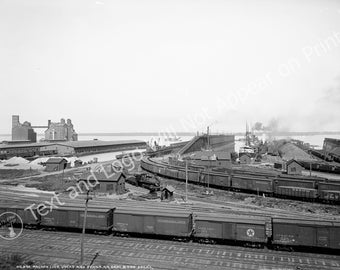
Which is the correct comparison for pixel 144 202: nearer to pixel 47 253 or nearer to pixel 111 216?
pixel 111 216

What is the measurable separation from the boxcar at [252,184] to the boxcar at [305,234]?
778 inches

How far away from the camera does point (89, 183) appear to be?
46.4 meters

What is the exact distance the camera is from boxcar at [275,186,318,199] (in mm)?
37525

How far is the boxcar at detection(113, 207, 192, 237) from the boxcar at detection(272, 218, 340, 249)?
727 centimetres

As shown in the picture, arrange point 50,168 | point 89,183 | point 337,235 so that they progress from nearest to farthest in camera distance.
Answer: point 337,235, point 89,183, point 50,168

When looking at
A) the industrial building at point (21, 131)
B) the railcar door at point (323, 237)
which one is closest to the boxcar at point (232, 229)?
the railcar door at point (323, 237)

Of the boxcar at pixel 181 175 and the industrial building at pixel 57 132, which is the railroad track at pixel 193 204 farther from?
the industrial building at pixel 57 132

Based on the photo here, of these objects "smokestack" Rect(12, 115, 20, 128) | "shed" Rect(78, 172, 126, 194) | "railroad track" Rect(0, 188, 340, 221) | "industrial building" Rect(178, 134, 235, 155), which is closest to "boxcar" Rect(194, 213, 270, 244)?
"railroad track" Rect(0, 188, 340, 221)

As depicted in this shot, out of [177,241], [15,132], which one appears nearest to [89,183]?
[177,241]

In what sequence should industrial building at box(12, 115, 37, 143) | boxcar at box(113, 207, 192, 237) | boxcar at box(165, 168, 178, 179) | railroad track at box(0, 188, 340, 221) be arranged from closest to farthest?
boxcar at box(113, 207, 192, 237) < railroad track at box(0, 188, 340, 221) < boxcar at box(165, 168, 178, 179) < industrial building at box(12, 115, 37, 143)

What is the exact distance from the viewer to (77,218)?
25.3 metres

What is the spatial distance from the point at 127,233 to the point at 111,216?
214cm

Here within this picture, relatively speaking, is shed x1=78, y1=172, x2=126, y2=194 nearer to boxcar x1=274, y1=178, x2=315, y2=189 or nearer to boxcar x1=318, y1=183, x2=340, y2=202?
boxcar x1=274, y1=178, x2=315, y2=189

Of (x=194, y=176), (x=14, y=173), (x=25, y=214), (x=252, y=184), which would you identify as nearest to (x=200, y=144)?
(x=194, y=176)
